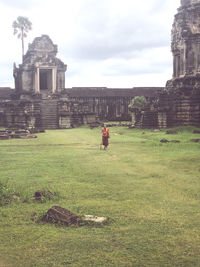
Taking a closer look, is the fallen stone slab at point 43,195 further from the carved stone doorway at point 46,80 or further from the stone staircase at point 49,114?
the carved stone doorway at point 46,80

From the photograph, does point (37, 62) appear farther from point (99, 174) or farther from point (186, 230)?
point (186, 230)

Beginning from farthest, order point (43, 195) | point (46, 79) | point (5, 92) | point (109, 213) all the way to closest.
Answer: point (5, 92)
point (46, 79)
point (43, 195)
point (109, 213)

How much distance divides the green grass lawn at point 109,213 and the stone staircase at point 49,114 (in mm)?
21195

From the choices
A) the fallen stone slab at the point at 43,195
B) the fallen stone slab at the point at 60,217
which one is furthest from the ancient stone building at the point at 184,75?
the fallen stone slab at the point at 60,217

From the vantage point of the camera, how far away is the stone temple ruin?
73.7 feet

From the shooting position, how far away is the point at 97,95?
128 feet

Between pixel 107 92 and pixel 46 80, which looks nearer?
pixel 46 80

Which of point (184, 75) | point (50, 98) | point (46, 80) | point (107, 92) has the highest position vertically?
point (46, 80)

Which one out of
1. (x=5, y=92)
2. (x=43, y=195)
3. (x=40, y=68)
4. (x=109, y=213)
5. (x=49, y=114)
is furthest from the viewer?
(x=5, y=92)

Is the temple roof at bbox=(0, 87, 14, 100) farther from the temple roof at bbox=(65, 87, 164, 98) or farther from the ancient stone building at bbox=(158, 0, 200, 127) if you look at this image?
the ancient stone building at bbox=(158, 0, 200, 127)

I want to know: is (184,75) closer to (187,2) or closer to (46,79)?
(187,2)

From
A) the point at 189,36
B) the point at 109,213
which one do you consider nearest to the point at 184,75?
the point at 189,36

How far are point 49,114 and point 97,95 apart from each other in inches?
378

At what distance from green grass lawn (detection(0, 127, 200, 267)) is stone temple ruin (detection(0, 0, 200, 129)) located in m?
14.0
